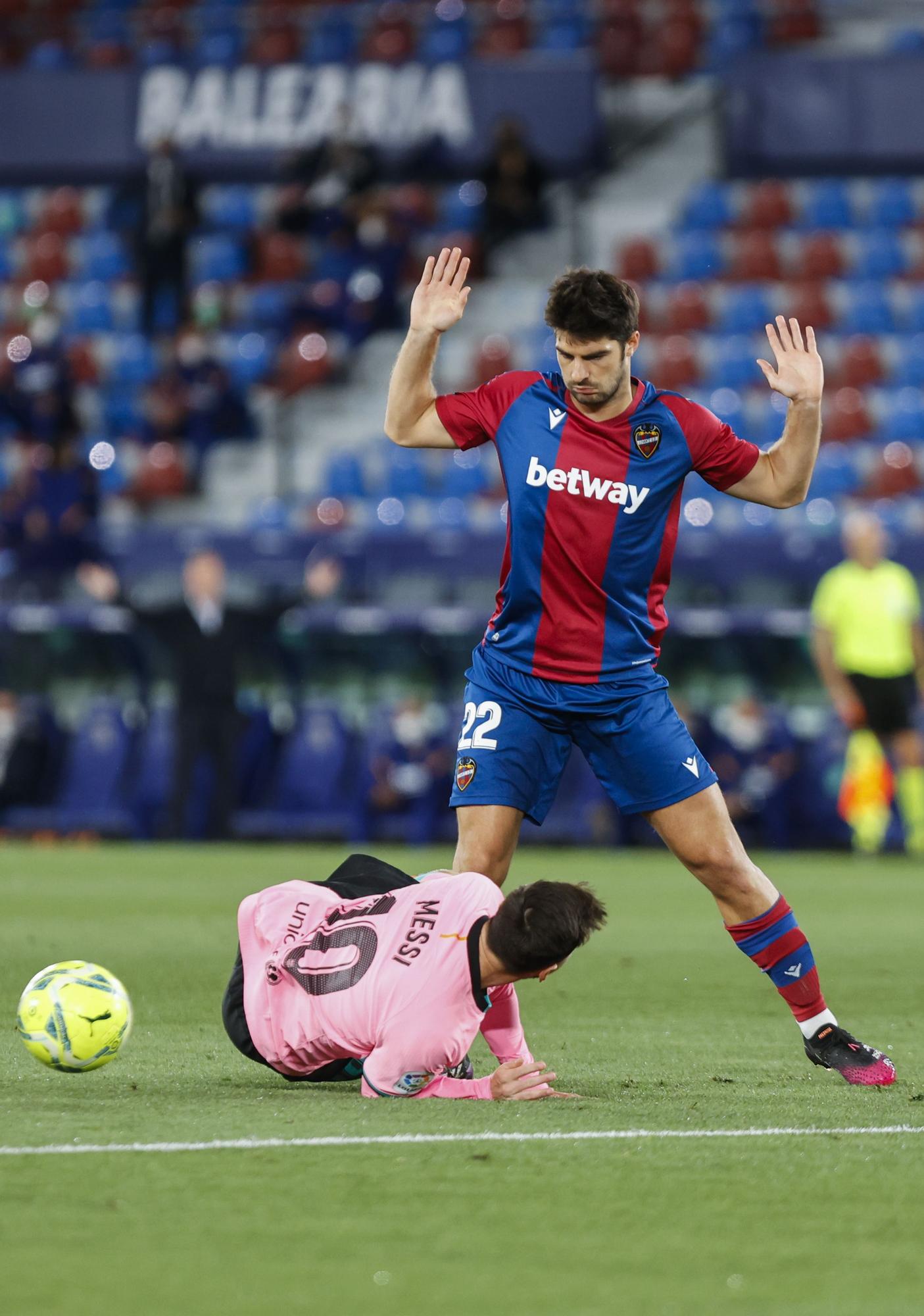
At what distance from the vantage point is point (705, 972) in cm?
875

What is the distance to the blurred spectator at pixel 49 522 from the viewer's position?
57.8 feet

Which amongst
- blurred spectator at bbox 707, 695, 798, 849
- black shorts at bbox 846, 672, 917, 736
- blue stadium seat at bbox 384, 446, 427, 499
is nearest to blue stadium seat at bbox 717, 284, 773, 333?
blue stadium seat at bbox 384, 446, 427, 499

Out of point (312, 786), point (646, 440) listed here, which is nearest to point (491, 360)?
point (312, 786)

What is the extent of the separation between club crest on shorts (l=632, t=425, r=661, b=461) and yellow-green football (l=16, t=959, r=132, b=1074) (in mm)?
2016

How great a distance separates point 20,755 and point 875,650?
6750mm

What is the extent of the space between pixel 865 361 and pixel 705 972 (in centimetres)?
1199

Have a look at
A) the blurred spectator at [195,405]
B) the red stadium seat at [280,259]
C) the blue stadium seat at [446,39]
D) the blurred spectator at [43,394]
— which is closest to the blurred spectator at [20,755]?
the blurred spectator at [43,394]

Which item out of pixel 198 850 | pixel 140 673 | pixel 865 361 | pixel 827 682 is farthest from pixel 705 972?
pixel 865 361

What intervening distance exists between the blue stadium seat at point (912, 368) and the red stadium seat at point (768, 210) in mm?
2518

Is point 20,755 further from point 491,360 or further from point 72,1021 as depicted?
point 72,1021

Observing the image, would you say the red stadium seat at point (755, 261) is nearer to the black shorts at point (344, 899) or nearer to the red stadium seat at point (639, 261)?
the red stadium seat at point (639, 261)

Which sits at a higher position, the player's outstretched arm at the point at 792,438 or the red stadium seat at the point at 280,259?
the red stadium seat at the point at 280,259

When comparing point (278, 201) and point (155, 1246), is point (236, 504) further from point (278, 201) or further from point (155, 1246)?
point (155, 1246)

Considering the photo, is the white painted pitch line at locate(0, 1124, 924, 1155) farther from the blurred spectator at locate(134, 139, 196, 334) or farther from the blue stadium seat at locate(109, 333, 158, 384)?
the blurred spectator at locate(134, 139, 196, 334)
